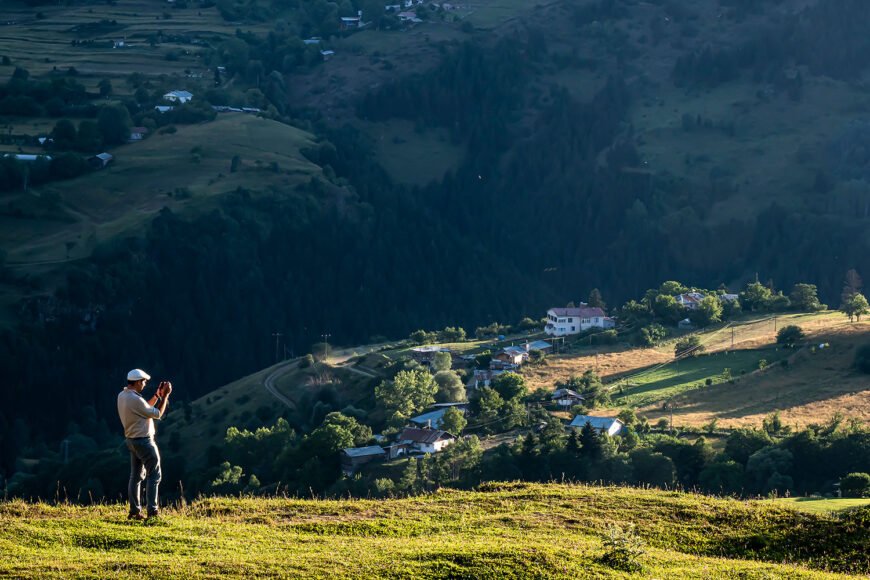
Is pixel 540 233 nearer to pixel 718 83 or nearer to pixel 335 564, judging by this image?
pixel 718 83

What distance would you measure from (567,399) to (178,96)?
336 feet

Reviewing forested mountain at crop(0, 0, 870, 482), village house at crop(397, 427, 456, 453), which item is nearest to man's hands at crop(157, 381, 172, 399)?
village house at crop(397, 427, 456, 453)

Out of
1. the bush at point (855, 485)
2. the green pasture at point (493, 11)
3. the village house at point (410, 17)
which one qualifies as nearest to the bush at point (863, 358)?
the bush at point (855, 485)

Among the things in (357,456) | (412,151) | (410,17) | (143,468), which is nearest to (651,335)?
(357,456)

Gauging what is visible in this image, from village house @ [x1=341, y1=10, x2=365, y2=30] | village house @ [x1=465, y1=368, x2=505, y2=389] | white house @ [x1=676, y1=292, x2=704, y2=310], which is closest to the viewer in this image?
Result: village house @ [x1=465, y1=368, x2=505, y2=389]

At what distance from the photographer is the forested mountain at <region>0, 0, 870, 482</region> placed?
11419 centimetres

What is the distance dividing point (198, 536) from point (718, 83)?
491 feet

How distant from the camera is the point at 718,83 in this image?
533 ft

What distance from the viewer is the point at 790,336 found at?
75875 mm

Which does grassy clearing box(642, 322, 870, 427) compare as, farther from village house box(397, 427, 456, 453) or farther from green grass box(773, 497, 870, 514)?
green grass box(773, 497, 870, 514)

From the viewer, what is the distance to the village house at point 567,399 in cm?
6788

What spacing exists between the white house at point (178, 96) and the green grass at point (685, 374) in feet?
312

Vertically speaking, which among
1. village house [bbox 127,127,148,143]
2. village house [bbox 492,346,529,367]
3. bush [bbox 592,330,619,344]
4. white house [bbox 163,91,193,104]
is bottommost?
bush [bbox 592,330,619,344]

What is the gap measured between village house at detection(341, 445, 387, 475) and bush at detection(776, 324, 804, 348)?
2708cm
